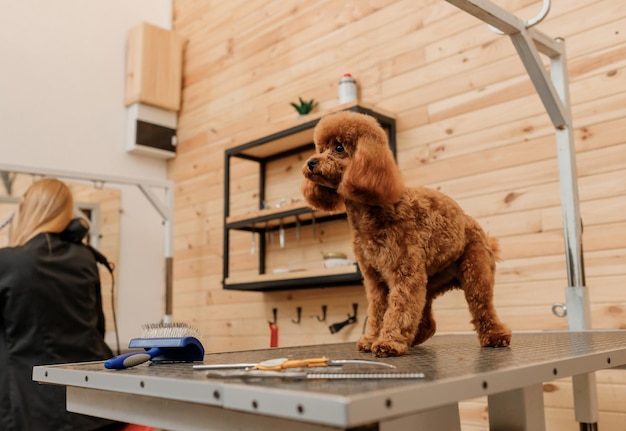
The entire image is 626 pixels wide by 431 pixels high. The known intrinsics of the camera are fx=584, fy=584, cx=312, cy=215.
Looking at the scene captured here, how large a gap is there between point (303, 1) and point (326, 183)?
2220 mm

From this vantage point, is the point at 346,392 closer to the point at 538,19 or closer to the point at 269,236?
the point at 538,19

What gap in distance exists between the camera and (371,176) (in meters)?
1.00

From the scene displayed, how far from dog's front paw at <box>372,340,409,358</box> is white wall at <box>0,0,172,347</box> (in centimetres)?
262

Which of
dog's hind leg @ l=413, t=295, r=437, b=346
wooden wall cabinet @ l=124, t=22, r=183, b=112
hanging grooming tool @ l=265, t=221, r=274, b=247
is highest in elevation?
wooden wall cabinet @ l=124, t=22, r=183, b=112

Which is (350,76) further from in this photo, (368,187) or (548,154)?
(368,187)

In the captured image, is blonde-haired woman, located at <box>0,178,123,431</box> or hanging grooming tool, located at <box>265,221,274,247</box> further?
hanging grooming tool, located at <box>265,221,274,247</box>

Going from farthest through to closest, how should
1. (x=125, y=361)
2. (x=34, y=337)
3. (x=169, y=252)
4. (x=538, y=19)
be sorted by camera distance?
1. (x=169, y=252)
2. (x=34, y=337)
3. (x=538, y=19)
4. (x=125, y=361)

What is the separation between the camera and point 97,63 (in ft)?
11.5

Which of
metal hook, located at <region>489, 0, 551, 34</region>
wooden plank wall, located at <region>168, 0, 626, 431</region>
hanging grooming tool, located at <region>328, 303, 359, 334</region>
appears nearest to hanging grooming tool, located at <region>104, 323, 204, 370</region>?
metal hook, located at <region>489, 0, 551, 34</region>

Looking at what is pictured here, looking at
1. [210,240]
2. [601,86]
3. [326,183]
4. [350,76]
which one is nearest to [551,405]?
[601,86]

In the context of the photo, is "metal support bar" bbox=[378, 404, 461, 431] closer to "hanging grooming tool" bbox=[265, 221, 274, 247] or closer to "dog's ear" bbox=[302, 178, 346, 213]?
"dog's ear" bbox=[302, 178, 346, 213]

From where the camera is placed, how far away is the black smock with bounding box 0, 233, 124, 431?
6.03ft

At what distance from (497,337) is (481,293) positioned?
3.6 inches

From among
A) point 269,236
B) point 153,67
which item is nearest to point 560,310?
point 269,236
